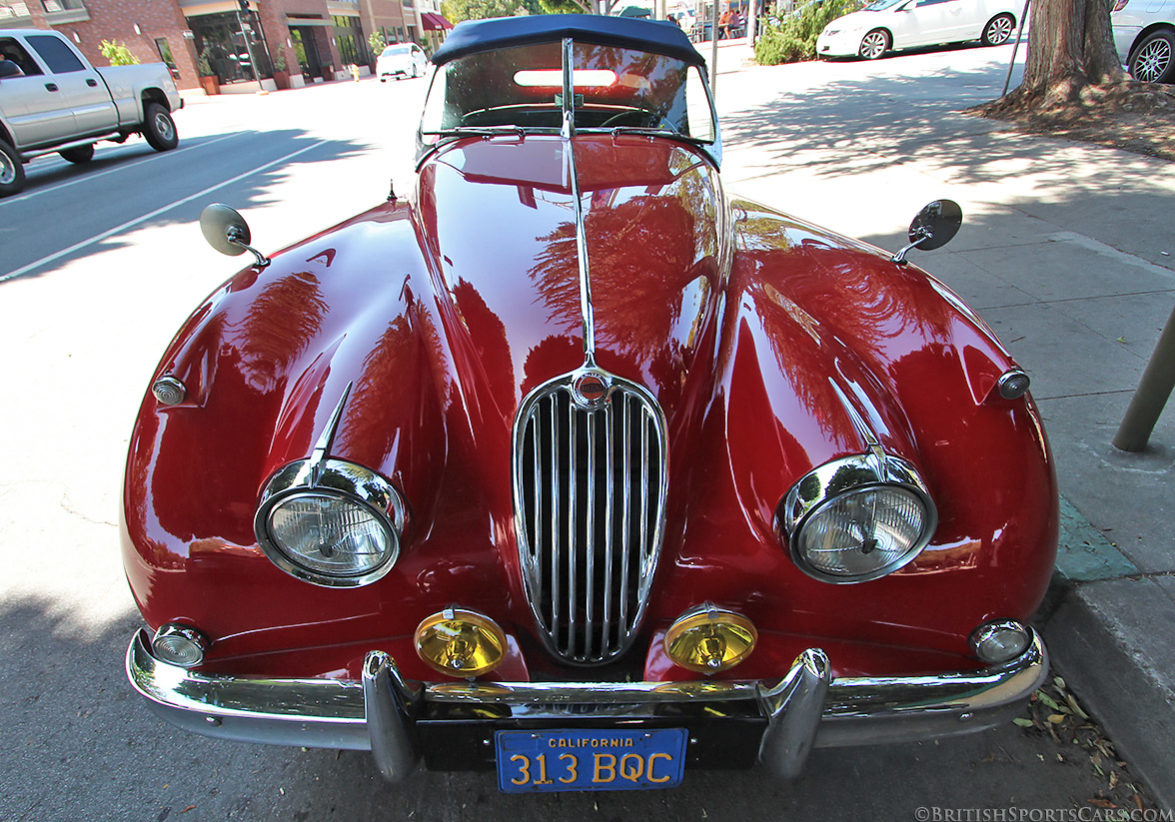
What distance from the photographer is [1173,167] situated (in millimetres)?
6723

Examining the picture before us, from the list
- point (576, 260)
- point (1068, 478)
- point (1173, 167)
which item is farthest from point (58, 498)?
point (1173, 167)

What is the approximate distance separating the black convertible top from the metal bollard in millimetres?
2341

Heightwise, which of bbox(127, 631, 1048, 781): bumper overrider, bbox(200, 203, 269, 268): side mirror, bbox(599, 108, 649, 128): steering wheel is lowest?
bbox(127, 631, 1048, 781): bumper overrider

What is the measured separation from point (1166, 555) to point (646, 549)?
6.53 feet

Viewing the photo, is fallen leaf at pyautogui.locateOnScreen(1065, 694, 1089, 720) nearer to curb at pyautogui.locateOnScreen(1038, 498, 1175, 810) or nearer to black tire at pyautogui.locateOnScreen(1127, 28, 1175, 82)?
curb at pyautogui.locateOnScreen(1038, 498, 1175, 810)


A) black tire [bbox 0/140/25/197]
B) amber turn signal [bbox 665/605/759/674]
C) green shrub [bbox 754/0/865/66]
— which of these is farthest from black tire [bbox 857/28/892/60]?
amber turn signal [bbox 665/605/759/674]

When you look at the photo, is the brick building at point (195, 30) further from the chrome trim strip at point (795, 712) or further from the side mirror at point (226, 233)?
the chrome trim strip at point (795, 712)

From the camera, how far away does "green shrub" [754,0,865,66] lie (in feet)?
67.3

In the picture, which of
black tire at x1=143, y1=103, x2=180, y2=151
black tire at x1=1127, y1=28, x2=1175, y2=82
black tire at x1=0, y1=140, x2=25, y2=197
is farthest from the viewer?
black tire at x1=143, y1=103, x2=180, y2=151

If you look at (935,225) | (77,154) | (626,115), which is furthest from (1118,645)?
(77,154)

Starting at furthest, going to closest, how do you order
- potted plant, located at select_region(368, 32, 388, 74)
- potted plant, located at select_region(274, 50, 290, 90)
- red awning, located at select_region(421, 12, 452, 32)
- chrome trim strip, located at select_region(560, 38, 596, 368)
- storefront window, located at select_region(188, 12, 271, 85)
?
red awning, located at select_region(421, 12, 452, 32) → potted plant, located at select_region(368, 32, 388, 74) → potted plant, located at select_region(274, 50, 290, 90) → storefront window, located at select_region(188, 12, 271, 85) → chrome trim strip, located at select_region(560, 38, 596, 368)

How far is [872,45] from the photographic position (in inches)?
742

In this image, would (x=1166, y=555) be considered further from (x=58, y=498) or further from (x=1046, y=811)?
(x=58, y=498)

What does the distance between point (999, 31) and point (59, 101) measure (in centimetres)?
2129
